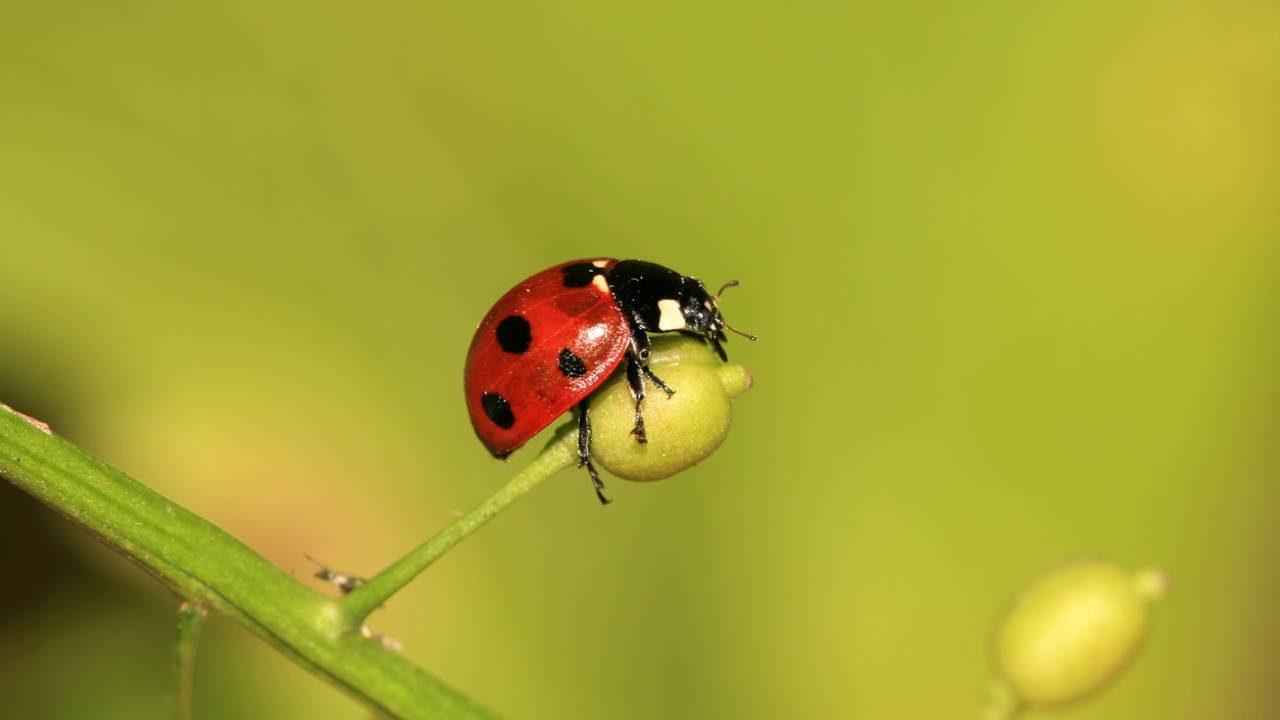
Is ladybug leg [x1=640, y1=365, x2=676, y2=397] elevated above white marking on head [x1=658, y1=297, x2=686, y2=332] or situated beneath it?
situated beneath

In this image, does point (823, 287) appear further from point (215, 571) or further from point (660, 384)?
point (215, 571)

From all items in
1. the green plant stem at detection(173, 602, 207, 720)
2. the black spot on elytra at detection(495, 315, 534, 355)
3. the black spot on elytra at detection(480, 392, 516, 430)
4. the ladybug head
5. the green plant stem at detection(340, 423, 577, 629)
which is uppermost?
the ladybug head

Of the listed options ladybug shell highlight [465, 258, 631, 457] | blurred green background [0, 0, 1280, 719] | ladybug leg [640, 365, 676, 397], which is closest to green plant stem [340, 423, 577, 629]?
ladybug leg [640, 365, 676, 397]

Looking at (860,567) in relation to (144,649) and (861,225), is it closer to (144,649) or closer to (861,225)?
(861,225)

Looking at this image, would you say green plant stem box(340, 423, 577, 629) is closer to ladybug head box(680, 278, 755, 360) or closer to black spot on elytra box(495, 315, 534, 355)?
black spot on elytra box(495, 315, 534, 355)

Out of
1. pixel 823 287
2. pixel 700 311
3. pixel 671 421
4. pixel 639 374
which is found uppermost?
pixel 823 287

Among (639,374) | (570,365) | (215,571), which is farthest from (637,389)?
(215,571)

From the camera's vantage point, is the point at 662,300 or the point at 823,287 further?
the point at 823,287

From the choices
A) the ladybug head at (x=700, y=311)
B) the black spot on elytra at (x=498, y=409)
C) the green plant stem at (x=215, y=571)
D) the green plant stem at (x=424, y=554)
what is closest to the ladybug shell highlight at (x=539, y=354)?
the black spot on elytra at (x=498, y=409)
